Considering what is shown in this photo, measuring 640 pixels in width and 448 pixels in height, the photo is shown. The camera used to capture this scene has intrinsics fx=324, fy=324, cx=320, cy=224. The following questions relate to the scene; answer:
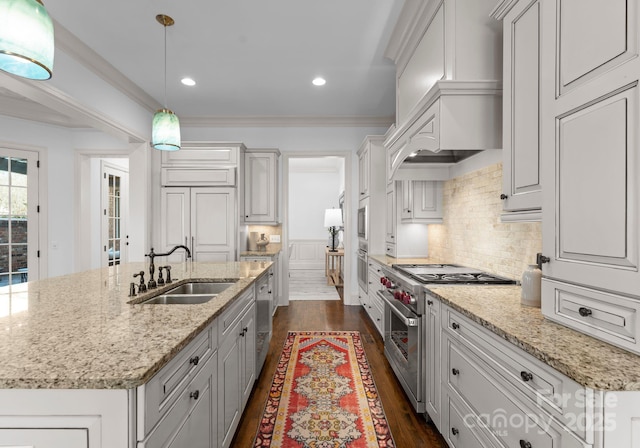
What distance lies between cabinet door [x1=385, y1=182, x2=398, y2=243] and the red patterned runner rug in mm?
1279

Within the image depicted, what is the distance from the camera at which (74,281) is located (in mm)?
2059

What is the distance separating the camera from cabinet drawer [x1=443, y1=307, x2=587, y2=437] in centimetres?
91

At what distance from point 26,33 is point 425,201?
3.04 meters

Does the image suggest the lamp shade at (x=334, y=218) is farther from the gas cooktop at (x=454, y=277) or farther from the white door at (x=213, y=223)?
the gas cooktop at (x=454, y=277)

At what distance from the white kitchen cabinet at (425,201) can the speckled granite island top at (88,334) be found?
2.02 meters

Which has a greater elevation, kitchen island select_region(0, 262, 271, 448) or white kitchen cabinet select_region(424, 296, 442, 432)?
kitchen island select_region(0, 262, 271, 448)

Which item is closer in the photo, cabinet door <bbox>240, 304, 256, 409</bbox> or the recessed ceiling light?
cabinet door <bbox>240, 304, 256, 409</bbox>

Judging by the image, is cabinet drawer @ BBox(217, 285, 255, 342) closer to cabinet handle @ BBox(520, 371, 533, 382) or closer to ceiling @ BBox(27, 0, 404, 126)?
cabinet handle @ BBox(520, 371, 533, 382)

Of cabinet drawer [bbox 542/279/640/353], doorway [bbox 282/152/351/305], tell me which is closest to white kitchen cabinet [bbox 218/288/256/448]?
cabinet drawer [bbox 542/279/640/353]

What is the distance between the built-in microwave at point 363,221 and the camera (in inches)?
165

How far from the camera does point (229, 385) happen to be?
5.42 feet

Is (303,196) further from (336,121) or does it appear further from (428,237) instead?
(428,237)

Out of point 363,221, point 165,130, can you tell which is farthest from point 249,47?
point 363,221

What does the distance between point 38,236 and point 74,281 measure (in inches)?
132
